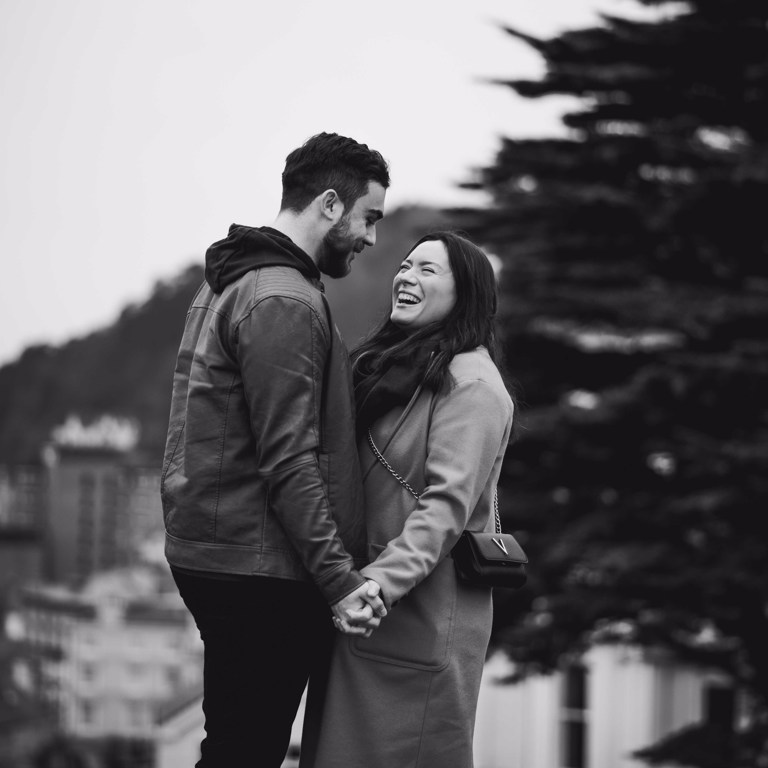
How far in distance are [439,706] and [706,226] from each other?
10.5 metres

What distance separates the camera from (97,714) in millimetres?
39312

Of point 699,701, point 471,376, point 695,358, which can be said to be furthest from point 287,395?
point 699,701

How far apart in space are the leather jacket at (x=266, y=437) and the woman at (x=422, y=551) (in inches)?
6.0

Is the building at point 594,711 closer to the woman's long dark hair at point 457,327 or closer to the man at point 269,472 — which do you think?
the woman's long dark hair at point 457,327

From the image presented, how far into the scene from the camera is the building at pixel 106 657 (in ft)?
125

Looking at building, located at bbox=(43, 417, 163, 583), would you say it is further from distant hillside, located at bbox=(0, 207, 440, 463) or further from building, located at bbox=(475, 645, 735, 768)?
building, located at bbox=(475, 645, 735, 768)

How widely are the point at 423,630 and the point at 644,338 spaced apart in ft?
35.8

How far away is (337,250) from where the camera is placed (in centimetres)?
293

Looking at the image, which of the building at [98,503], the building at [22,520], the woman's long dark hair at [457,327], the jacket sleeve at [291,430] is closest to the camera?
the jacket sleeve at [291,430]

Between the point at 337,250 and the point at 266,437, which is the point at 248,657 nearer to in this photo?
the point at 266,437

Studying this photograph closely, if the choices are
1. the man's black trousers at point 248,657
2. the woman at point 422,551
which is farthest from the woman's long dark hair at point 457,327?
the man's black trousers at point 248,657

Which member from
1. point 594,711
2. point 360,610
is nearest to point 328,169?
point 360,610

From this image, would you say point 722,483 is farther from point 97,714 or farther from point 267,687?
point 97,714

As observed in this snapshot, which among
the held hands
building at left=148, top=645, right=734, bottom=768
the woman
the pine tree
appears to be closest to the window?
building at left=148, top=645, right=734, bottom=768
